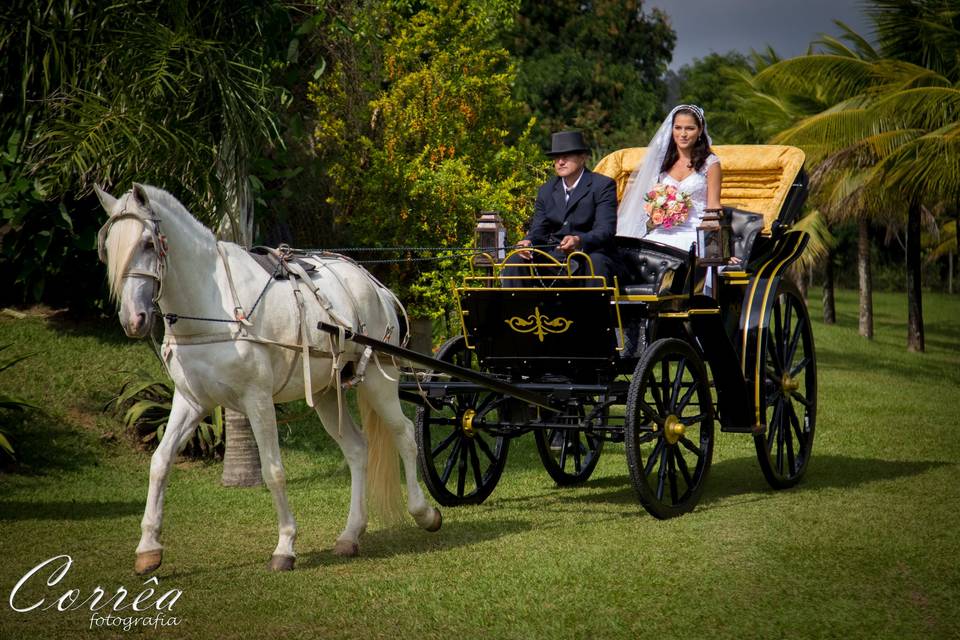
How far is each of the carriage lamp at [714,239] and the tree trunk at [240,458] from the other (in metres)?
3.95

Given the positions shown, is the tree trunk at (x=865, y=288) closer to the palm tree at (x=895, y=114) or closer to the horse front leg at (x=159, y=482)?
the palm tree at (x=895, y=114)

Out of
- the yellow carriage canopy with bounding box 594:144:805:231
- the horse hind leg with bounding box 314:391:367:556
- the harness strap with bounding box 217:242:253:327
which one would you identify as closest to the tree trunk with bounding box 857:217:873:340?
the yellow carriage canopy with bounding box 594:144:805:231

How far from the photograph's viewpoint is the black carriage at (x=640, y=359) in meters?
7.21

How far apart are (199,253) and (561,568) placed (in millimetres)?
2592

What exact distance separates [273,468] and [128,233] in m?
1.51

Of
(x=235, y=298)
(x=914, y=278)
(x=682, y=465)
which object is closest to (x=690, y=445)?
(x=682, y=465)

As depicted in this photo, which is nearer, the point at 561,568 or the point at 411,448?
the point at 561,568

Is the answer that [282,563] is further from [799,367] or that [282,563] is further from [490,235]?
[799,367]

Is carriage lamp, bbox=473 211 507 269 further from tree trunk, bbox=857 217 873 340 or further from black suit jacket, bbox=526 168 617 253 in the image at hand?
tree trunk, bbox=857 217 873 340

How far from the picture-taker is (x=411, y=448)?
23.4 ft

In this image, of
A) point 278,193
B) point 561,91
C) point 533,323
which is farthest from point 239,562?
point 561,91

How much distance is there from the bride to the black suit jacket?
0.74 metres

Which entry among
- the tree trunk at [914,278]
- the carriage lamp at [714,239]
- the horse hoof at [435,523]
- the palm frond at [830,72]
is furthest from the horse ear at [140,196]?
the tree trunk at [914,278]

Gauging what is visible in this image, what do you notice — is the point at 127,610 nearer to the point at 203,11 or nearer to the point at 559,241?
the point at 559,241
